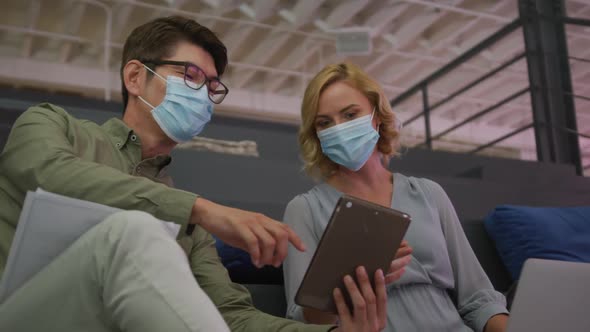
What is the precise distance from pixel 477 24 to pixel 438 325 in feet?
20.6

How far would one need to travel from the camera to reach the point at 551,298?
3.26ft

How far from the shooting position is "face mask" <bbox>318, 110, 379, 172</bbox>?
171cm

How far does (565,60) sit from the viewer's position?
3.80 m

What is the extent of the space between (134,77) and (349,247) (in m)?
0.79

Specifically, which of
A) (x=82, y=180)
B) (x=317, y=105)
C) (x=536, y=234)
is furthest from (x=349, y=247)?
(x=536, y=234)

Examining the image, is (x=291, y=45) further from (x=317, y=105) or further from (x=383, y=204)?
(x=383, y=204)

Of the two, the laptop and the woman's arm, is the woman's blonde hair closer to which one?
the woman's arm

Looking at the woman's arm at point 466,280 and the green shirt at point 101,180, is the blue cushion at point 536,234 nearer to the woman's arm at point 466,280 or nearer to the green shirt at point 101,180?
the woman's arm at point 466,280

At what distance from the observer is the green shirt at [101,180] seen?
0.98 m

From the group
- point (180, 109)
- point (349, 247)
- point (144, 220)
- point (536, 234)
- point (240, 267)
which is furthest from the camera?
point (536, 234)

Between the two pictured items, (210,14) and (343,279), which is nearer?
(343,279)

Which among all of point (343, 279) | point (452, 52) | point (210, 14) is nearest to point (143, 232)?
point (343, 279)

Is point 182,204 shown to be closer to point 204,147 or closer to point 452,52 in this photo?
point 204,147

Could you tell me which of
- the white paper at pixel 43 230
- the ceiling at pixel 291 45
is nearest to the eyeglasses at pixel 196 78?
the white paper at pixel 43 230
